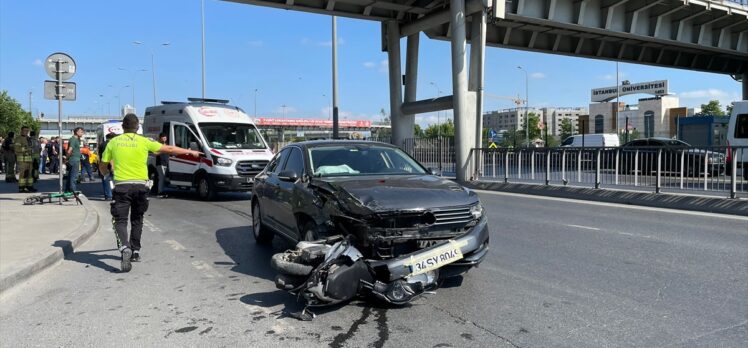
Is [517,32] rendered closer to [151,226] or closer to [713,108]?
[151,226]

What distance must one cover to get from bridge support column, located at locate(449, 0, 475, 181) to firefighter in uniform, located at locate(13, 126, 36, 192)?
14632mm

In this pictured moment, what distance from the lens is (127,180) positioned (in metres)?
6.48

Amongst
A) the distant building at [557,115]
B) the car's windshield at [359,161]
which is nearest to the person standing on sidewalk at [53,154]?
the car's windshield at [359,161]

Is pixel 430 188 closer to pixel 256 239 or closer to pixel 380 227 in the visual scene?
pixel 380 227

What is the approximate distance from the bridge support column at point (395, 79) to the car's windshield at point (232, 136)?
1249 cm

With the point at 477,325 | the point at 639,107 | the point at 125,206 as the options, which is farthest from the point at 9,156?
the point at 639,107

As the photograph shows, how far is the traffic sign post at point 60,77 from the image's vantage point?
12.6 metres

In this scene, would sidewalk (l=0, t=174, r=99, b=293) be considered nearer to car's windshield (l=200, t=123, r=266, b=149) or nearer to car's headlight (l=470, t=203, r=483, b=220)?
car's windshield (l=200, t=123, r=266, b=149)

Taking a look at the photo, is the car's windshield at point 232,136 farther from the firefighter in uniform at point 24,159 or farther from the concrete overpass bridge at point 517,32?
the concrete overpass bridge at point 517,32

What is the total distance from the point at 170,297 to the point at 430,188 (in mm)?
2776

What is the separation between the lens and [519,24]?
86.2ft

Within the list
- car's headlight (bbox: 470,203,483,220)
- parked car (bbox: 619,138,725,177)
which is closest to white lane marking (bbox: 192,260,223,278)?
car's headlight (bbox: 470,203,483,220)

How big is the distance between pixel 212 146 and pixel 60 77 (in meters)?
3.84

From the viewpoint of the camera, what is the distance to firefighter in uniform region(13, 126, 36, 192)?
15484 mm
